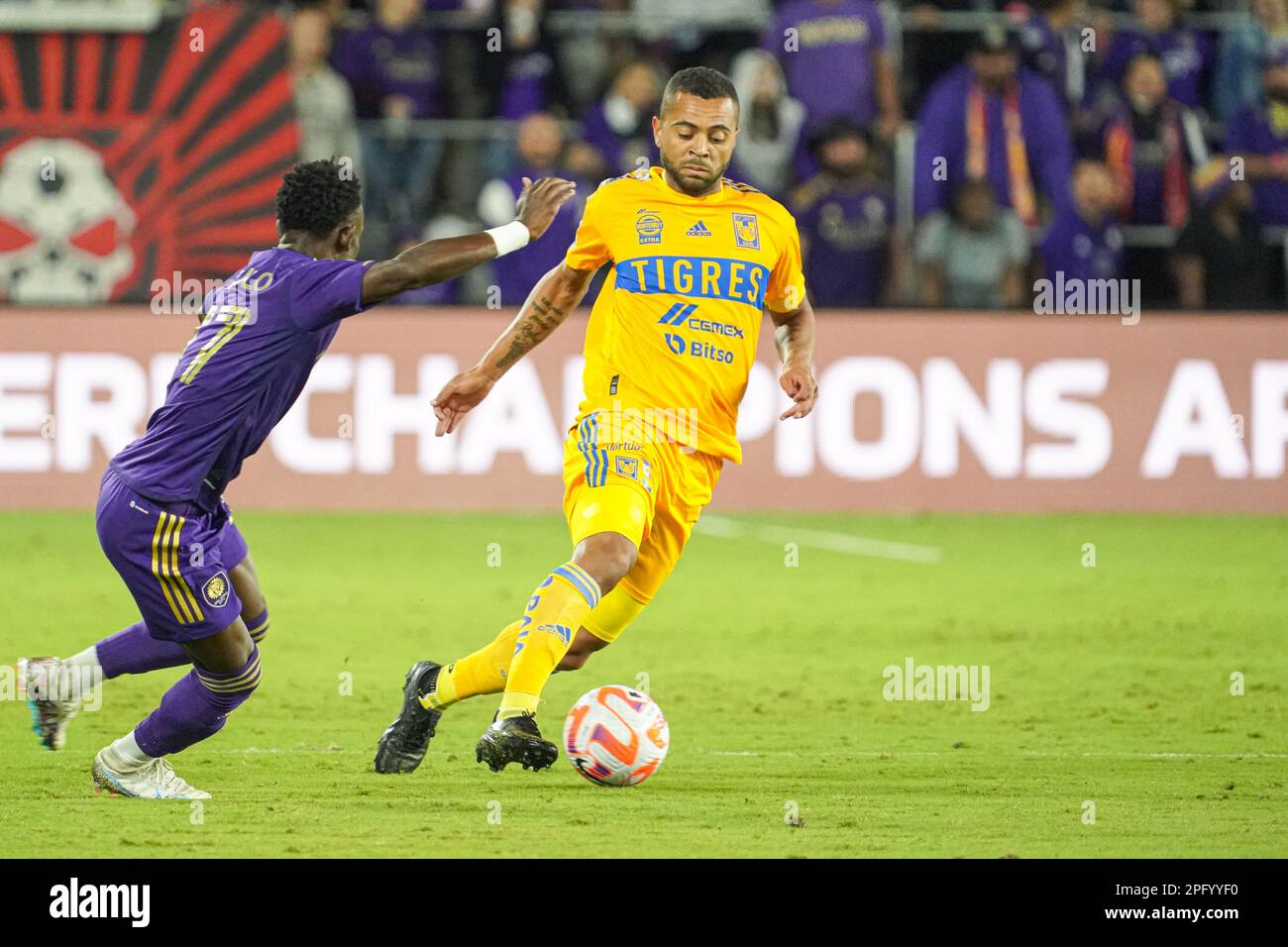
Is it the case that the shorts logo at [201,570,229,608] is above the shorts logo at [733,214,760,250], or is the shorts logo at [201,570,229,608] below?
below

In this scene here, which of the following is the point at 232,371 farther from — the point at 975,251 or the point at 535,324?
the point at 975,251

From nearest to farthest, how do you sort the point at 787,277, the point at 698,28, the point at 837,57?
the point at 787,277, the point at 837,57, the point at 698,28

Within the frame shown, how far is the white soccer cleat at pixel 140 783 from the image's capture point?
271 inches

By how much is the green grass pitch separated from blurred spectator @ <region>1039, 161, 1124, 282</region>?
7.58ft

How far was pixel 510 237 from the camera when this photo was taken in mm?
6566

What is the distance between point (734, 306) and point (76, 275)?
425 inches

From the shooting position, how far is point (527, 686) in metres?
6.59

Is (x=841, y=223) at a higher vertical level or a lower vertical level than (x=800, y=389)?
higher

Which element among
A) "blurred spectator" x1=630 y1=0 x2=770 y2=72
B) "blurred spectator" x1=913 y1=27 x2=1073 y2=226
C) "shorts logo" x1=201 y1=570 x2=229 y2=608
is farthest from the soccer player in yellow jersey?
"blurred spectator" x1=630 y1=0 x2=770 y2=72

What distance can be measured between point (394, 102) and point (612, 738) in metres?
11.5

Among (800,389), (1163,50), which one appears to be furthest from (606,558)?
(1163,50)

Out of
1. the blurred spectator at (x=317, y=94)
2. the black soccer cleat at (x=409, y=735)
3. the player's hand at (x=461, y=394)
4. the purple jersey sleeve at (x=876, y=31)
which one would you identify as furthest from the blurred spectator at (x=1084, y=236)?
the black soccer cleat at (x=409, y=735)

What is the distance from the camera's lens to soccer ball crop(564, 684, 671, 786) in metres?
7.00

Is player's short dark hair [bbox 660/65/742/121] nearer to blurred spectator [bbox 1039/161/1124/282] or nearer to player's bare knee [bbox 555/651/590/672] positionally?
player's bare knee [bbox 555/651/590/672]
